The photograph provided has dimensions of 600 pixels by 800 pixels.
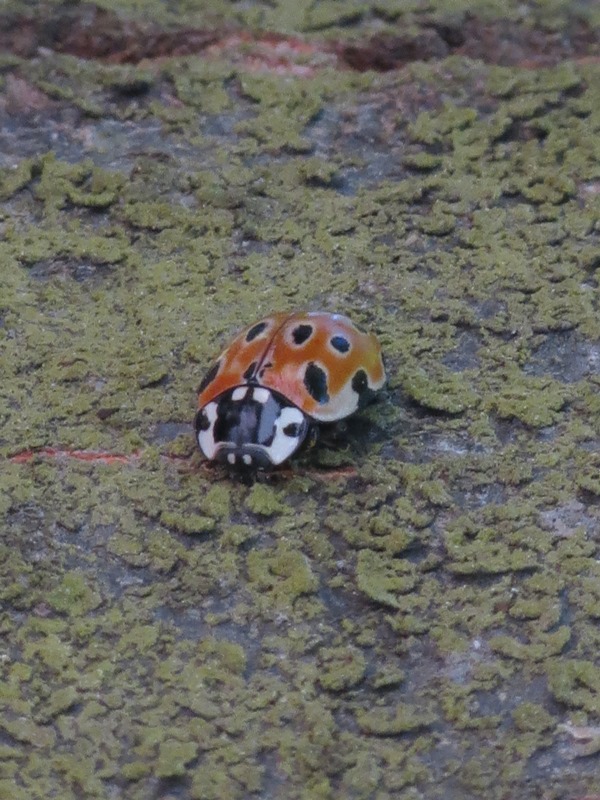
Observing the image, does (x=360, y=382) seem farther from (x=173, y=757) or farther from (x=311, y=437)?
(x=173, y=757)

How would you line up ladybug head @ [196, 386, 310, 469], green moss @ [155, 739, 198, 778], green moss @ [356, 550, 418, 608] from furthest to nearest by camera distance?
ladybug head @ [196, 386, 310, 469]
green moss @ [356, 550, 418, 608]
green moss @ [155, 739, 198, 778]

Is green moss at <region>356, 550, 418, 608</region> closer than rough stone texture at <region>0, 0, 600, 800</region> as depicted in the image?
No

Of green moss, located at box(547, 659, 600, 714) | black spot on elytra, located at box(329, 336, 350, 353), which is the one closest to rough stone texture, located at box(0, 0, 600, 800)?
green moss, located at box(547, 659, 600, 714)

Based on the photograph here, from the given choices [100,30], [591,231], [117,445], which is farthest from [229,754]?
[100,30]

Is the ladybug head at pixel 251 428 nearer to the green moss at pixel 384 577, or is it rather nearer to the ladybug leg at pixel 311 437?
the ladybug leg at pixel 311 437

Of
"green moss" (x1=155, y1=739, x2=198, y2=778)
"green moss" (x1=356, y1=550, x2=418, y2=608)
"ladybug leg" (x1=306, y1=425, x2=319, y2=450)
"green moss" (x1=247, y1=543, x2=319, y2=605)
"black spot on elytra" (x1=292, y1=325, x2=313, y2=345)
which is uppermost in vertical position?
"black spot on elytra" (x1=292, y1=325, x2=313, y2=345)

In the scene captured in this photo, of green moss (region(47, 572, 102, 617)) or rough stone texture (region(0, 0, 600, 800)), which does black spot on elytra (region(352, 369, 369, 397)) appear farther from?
green moss (region(47, 572, 102, 617))
